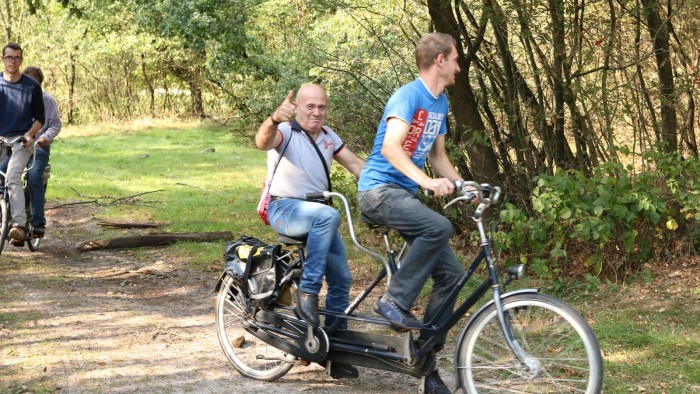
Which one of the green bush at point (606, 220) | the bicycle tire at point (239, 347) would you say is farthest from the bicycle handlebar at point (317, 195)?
the green bush at point (606, 220)

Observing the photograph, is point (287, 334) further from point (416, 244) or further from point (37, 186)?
point (37, 186)

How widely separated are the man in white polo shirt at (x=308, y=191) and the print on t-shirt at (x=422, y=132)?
0.61 m

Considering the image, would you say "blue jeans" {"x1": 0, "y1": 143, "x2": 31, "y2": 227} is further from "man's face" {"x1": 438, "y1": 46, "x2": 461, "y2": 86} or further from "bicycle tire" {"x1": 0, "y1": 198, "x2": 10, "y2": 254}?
"man's face" {"x1": 438, "y1": 46, "x2": 461, "y2": 86}

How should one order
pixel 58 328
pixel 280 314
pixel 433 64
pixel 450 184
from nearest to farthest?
pixel 450 184 < pixel 433 64 < pixel 280 314 < pixel 58 328

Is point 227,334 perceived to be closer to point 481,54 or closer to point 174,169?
point 481,54

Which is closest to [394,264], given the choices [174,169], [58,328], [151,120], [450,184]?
[450,184]

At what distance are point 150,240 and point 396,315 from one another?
6559 mm

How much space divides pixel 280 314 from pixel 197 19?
1686cm

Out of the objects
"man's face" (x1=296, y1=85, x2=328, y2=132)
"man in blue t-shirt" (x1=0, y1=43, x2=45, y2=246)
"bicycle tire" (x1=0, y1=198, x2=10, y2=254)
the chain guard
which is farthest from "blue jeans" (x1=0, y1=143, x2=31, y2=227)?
"man's face" (x1=296, y1=85, x2=328, y2=132)

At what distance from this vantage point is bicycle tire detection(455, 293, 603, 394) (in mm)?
4480

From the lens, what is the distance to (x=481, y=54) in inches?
377

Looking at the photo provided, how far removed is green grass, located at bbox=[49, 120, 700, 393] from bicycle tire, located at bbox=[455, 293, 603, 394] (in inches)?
35.5

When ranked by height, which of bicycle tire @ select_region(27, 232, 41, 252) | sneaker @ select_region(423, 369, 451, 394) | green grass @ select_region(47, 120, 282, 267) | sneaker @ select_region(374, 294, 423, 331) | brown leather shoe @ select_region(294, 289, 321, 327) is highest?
sneaker @ select_region(374, 294, 423, 331)

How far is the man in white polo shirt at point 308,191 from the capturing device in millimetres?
5355
